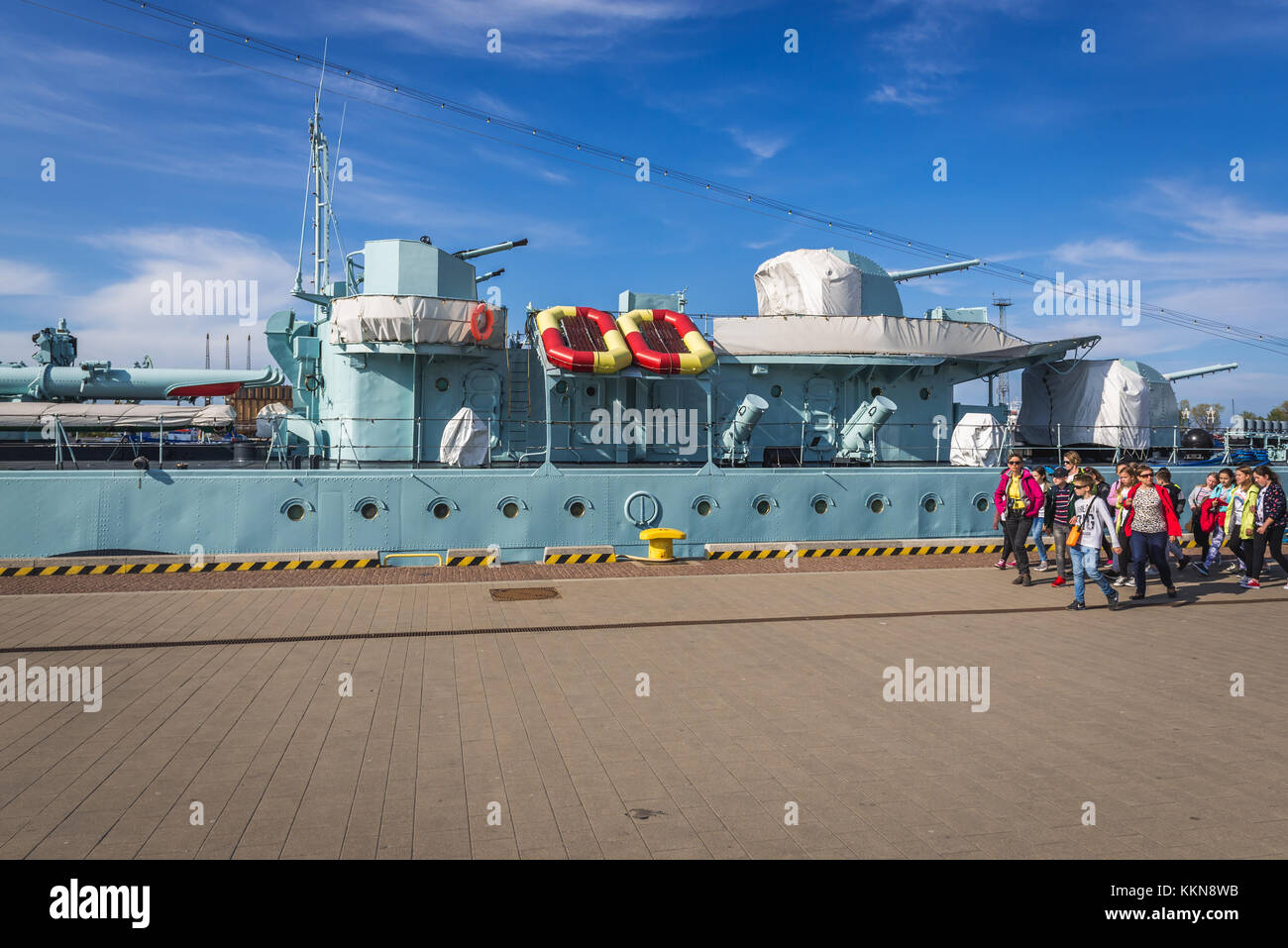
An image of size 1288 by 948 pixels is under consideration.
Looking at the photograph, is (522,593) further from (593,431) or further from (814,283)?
(814,283)

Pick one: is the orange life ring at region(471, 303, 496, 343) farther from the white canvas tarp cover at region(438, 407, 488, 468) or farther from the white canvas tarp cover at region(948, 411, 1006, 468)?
the white canvas tarp cover at region(948, 411, 1006, 468)

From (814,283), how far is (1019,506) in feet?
23.4

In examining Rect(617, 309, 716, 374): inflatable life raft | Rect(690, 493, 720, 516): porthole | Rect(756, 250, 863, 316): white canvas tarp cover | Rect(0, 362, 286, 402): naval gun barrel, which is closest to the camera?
Rect(617, 309, 716, 374): inflatable life raft

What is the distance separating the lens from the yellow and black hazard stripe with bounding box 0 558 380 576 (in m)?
11.9

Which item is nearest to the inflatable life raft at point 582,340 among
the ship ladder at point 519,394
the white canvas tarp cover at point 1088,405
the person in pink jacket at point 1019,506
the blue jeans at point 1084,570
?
the ship ladder at point 519,394

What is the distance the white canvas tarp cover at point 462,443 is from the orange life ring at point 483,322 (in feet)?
4.43

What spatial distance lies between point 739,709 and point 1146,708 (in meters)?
3.05

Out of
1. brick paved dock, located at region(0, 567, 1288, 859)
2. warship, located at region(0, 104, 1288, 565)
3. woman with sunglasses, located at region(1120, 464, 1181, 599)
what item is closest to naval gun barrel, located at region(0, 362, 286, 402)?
warship, located at region(0, 104, 1288, 565)

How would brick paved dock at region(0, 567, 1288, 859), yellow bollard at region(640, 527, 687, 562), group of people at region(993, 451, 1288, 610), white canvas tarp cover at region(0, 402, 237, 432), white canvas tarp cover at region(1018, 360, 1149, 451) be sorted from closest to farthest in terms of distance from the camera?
brick paved dock at region(0, 567, 1288, 859) < group of people at region(993, 451, 1288, 610) < yellow bollard at region(640, 527, 687, 562) < white canvas tarp cover at region(1018, 360, 1149, 451) < white canvas tarp cover at region(0, 402, 237, 432)

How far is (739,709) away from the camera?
627 cm

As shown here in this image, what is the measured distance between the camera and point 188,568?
40.2 ft

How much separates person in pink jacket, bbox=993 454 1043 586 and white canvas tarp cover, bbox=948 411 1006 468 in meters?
4.55

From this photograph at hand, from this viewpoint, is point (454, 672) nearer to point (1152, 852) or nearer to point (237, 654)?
point (237, 654)

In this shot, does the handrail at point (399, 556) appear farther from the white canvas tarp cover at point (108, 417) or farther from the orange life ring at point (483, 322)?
the white canvas tarp cover at point (108, 417)
